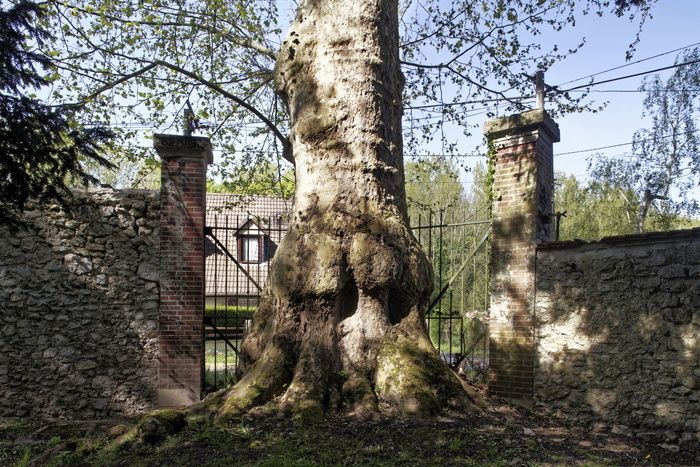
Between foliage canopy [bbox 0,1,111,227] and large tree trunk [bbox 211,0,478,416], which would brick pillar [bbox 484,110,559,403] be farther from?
foliage canopy [bbox 0,1,111,227]

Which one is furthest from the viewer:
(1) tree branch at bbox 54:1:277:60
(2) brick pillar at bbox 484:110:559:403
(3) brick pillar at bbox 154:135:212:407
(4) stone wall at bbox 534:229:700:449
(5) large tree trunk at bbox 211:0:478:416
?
(1) tree branch at bbox 54:1:277:60

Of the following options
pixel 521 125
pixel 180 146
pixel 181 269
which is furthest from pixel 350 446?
pixel 180 146

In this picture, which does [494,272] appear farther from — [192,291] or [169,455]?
[169,455]

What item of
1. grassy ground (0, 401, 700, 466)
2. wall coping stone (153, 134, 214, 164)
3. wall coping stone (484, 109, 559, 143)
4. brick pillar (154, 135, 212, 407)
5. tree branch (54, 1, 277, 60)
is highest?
tree branch (54, 1, 277, 60)

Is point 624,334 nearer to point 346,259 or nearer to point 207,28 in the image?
point 346,259

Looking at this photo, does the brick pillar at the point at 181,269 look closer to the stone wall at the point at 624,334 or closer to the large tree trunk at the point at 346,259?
the large tree trunk at the point at 346,259

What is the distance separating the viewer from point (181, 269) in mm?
7152

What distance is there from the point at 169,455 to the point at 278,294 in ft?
5.52

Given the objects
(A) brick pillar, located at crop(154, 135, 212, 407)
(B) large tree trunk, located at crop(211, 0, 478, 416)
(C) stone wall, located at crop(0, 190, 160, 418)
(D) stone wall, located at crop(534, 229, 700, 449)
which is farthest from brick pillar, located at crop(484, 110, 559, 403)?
(C) stone wall, located at crop(0, 190, 160, 418)

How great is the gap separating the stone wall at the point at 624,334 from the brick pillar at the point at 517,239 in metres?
0.15

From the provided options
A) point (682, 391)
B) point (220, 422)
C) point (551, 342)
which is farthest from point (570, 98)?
point (220, 422)

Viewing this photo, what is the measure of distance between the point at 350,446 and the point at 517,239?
12.3 feet

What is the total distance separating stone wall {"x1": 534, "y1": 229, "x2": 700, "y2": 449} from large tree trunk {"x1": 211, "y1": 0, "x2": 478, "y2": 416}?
1.92 metres

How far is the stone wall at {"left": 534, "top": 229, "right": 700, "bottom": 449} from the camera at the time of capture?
5.33 m
